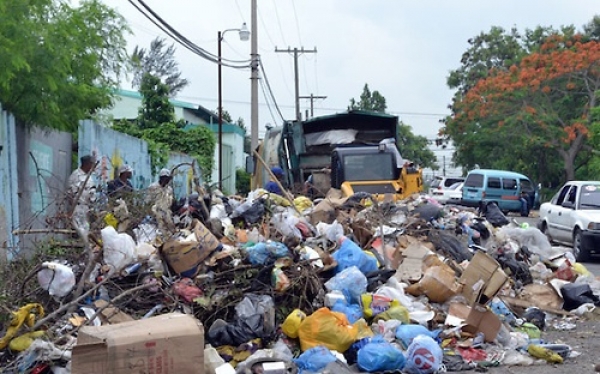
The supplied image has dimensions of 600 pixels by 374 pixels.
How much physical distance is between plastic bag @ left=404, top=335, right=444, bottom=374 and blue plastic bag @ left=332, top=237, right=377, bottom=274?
71.9 inches

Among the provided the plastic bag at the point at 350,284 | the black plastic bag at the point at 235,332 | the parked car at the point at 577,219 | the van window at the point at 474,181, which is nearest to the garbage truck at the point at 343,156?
the parked car at the point at 577,219

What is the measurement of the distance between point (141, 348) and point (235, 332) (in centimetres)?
154

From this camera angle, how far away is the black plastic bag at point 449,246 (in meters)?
10.3

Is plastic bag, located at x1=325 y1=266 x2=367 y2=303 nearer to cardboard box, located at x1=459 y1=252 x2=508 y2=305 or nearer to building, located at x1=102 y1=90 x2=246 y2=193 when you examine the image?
cardboard box, located at x1=459 y1=252 x2=508 y2=305

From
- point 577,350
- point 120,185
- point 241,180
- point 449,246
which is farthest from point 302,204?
point 241,180

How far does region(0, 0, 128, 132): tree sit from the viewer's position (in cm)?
842

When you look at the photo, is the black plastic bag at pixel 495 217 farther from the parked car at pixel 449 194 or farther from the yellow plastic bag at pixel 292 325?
the parked car at pixel 449 194

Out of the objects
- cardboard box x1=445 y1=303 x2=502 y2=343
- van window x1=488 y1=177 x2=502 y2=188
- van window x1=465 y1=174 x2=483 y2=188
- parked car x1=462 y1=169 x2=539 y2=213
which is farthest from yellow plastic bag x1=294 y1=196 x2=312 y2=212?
van window x1=488 y1=177 x2=502 y2=188

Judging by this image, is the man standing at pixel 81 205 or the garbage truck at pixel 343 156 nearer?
the man standing at pixel 81 205

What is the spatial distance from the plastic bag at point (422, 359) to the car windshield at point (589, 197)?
9.82 m

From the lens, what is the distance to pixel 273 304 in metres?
7.29

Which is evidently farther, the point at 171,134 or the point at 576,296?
the point at 171,134

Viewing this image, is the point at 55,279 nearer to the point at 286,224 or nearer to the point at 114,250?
the point at 114,250

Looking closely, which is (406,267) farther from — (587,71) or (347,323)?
(587,71)
